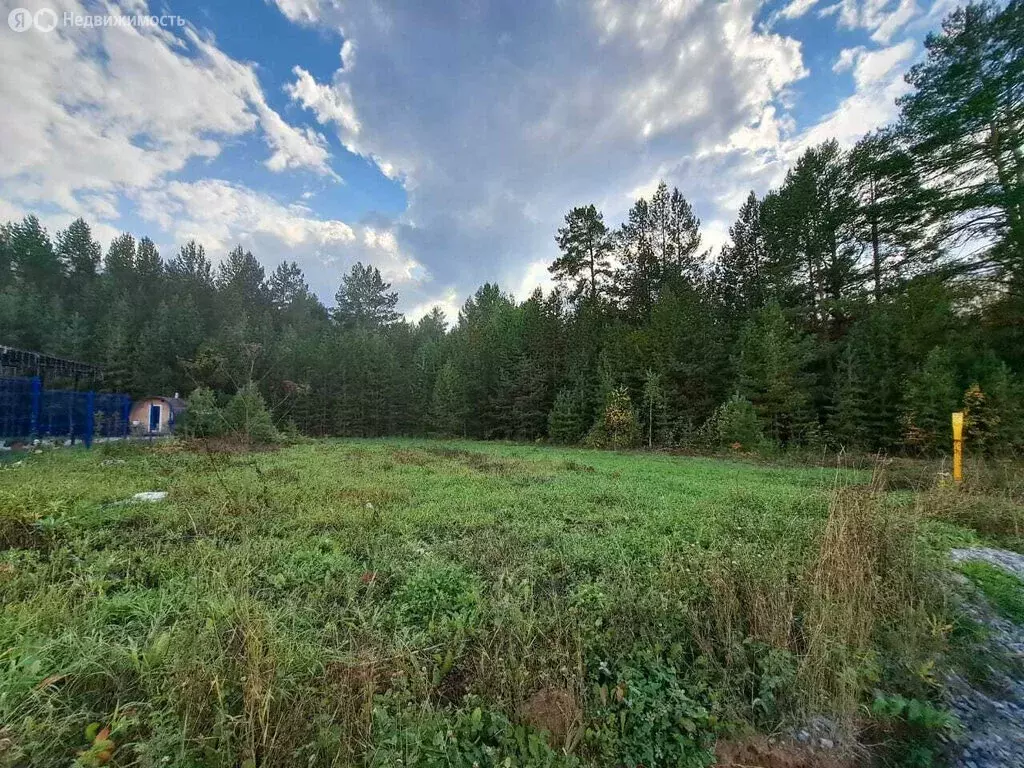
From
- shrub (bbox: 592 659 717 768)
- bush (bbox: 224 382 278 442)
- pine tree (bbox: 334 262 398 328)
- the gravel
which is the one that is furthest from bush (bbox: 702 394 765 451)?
pine tree (bbox: 334 262 398 328)

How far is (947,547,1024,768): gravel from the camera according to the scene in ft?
6.52

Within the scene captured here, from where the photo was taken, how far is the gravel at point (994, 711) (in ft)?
6.52

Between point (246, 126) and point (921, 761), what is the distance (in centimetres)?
1273

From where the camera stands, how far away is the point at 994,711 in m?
2.25

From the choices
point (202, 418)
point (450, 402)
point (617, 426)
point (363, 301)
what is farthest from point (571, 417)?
point (363, 301)

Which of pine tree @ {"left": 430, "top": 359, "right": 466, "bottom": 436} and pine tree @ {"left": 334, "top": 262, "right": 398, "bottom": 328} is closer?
pine tree @ {"left": 430, "top": 359, "right": 466, "bottom": 436}

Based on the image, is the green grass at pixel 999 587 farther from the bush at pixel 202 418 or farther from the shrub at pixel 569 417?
the bush at pixel 202 418

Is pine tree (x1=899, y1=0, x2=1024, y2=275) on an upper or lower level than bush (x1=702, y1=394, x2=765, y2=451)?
upper

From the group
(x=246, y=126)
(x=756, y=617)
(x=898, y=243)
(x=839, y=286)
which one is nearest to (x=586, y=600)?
(x=756, y=617)

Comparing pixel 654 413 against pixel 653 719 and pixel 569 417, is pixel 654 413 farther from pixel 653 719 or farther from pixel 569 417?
pixel 653 719

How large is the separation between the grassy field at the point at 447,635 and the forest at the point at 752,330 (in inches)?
296

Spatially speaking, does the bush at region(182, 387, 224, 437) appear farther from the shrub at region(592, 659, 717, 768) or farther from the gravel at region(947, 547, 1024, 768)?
the gravel at region(947, 547, 1024, 768)

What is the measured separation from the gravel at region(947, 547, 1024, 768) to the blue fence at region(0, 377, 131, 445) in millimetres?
16745

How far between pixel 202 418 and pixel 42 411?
4.74 meters
